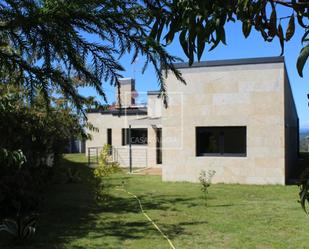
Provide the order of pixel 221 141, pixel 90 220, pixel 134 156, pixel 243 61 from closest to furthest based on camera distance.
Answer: pixel 90 220 < pixel 243 61 < pixel 221 141 < pixel 134 156

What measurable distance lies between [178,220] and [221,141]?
7.38 m

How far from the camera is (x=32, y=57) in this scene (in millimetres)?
2342

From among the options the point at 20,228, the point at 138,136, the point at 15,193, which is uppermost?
the point at 138,136

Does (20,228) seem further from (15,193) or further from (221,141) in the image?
(221,141)

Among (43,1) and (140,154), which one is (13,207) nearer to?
(43,1)

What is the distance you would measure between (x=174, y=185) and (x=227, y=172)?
203cm

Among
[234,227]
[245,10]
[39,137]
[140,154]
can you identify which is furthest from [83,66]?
[140,154]

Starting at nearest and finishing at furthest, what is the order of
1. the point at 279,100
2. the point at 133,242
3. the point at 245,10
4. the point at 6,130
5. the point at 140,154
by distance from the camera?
1. the point at 245,10
2. the point at 133,242
3. the point at 6,130
4. the point at 279,100
5. the point at 140,154

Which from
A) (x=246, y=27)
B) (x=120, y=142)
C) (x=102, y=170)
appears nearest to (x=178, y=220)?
(x=102, y=170)

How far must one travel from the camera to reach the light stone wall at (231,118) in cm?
1495

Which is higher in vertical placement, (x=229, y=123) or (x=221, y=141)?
(x=229, y=123)

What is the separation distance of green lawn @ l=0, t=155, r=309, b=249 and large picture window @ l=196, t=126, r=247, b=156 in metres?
2.05

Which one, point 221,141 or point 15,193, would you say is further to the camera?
point 221,141

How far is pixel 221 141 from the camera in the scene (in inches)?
627
